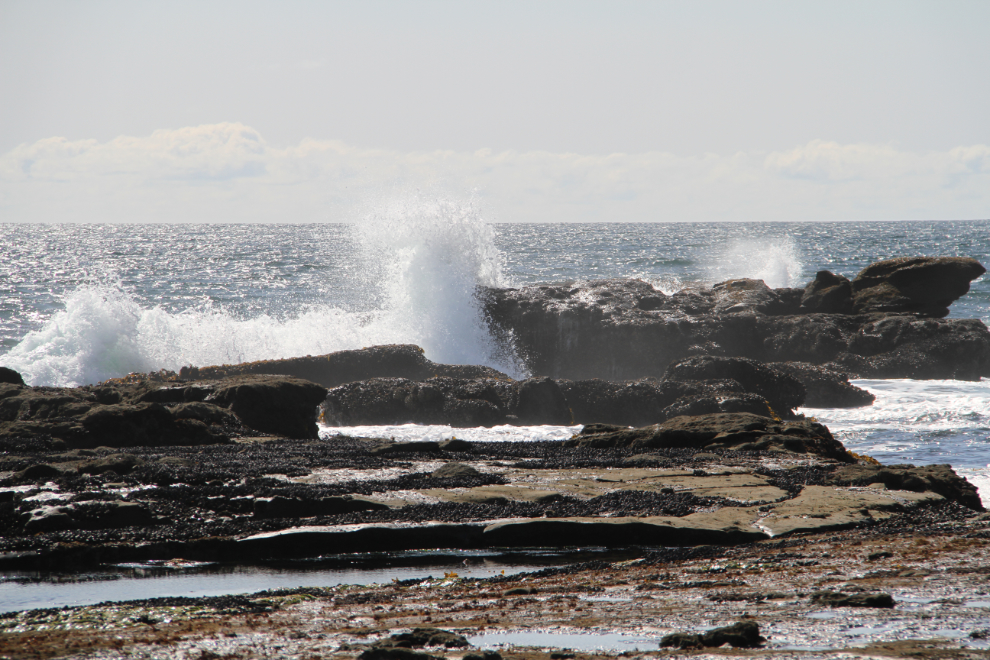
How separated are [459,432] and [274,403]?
312 centimetres

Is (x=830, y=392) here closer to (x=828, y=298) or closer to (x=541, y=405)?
(x=828, y=298)

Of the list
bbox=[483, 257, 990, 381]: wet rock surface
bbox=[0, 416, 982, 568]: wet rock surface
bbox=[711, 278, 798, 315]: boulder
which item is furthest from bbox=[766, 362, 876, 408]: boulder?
bbox=[0, 416, 982, 568]: wet rock surface

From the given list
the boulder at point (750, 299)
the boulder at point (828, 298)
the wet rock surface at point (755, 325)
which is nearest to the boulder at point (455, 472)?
the wet rock surface at point (755, 325)

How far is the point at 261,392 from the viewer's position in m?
11.8

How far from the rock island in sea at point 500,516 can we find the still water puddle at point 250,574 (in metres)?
0.17

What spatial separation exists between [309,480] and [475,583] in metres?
2.92

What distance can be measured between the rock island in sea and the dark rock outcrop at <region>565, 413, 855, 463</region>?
47mm

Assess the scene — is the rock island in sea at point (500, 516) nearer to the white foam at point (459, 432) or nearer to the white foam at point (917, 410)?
A: the white foam at point (459, 432)

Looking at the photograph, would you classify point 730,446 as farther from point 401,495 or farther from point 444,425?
point 444,425

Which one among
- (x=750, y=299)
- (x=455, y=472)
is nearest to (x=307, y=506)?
(x=455, y=472)

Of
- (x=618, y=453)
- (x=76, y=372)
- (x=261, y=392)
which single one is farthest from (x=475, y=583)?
(x=76, y=372)

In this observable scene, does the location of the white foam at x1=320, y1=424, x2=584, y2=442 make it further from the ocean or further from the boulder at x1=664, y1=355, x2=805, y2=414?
the boulder at x1=664, y1=355, x2=805, y2=414

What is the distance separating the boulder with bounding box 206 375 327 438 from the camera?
11617 mm

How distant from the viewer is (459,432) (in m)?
13.2
